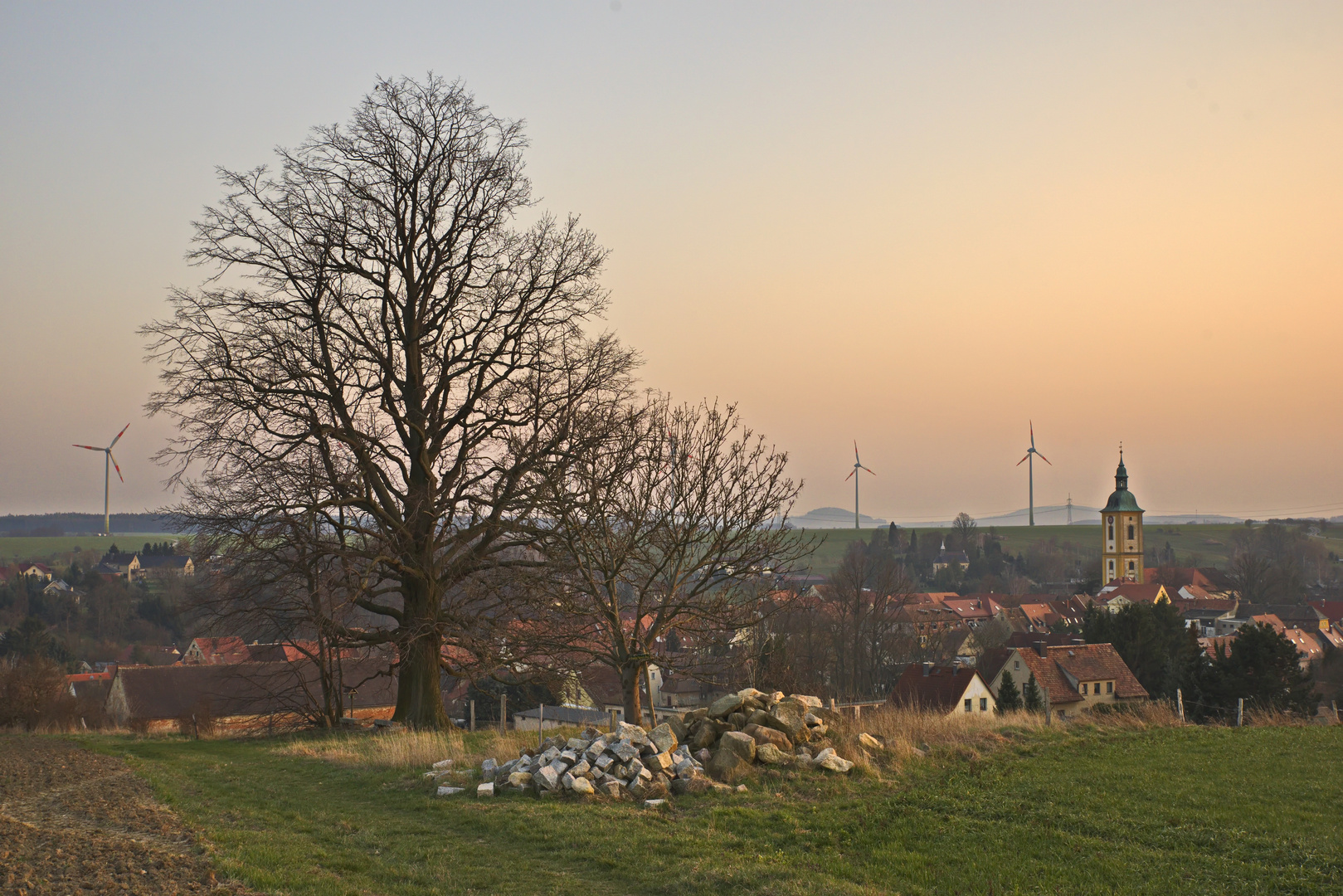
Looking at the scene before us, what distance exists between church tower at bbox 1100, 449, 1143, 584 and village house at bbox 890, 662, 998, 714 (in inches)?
2484

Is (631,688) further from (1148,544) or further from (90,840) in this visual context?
(1148,544)

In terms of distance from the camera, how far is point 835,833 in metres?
9.89

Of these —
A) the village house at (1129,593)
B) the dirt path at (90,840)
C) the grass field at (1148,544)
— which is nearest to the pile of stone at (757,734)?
the dirt path at (90,840)

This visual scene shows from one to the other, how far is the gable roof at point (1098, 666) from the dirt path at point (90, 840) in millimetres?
50354

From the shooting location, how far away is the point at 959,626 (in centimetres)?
8950

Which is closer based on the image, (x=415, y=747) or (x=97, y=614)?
(x=415, y=747)

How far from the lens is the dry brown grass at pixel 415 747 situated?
46.8 ft

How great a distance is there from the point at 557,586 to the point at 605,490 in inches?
81.5

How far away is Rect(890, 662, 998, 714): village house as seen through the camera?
165 feet

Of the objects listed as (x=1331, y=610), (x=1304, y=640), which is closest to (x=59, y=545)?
(x=1304, y=640)

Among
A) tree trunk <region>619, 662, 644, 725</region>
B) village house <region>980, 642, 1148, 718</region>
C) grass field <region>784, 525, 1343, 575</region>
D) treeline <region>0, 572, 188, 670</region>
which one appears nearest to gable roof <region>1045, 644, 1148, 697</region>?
village house <region>980, 642, 1148, 718</region>

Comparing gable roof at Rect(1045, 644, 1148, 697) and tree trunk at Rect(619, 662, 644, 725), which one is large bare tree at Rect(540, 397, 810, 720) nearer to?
tree trunk at Rect(619, 662, 644, 725)

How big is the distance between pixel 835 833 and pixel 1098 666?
49567 millimetres

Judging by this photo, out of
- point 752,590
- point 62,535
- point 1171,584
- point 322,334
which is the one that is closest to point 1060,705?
point 752,590
